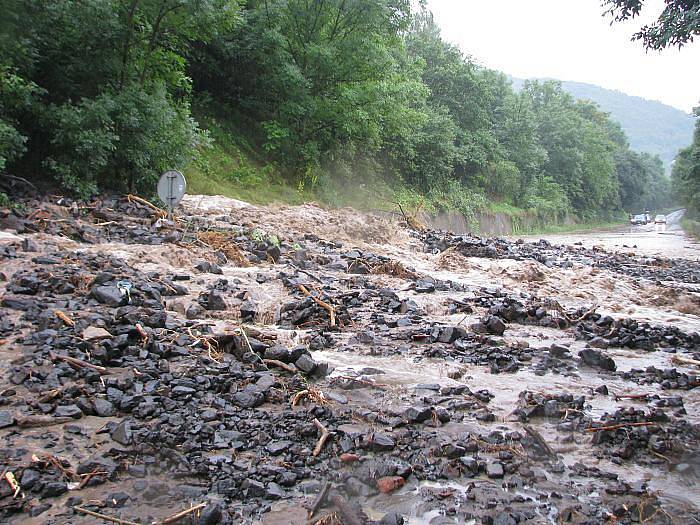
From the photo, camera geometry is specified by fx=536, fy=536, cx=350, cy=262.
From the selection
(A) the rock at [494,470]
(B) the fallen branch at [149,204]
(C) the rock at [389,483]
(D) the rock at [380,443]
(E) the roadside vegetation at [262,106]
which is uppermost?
(E) the roadside vegetation at [262,106]

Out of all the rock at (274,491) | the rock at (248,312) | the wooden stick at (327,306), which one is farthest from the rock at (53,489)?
the wooden stick at (327,306)

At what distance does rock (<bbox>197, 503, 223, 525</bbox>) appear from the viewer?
9.49ft

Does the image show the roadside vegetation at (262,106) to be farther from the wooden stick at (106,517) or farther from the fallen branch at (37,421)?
the wooden stick at (106,517)

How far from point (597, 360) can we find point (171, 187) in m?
9.67

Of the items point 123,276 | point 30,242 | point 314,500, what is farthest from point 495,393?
point 30,242

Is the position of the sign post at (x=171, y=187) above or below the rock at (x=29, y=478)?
above

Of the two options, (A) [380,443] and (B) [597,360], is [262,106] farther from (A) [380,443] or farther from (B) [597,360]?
(A) [380,443]

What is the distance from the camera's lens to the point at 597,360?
20.2 ft

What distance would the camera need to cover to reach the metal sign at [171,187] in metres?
12.2

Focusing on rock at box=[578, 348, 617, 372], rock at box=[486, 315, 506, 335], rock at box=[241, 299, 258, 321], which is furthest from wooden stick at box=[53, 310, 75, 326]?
rock at box=[578, 348, 617, 372]

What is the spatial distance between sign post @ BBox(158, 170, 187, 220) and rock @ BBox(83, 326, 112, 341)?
23.6ft

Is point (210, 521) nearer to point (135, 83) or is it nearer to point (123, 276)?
point (123, 276)

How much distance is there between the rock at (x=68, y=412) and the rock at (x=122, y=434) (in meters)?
0.37

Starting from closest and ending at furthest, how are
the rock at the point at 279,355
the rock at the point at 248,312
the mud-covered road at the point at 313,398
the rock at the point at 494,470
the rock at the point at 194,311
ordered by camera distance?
the mud-covered road at the point at 313,398
the rock at the point at 494,470
the rock at the point at 279,355
the rock at the point at 194,311
the rock at the point at 248,312
